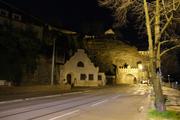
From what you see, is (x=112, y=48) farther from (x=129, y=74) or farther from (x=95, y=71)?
(x=95, y=71)

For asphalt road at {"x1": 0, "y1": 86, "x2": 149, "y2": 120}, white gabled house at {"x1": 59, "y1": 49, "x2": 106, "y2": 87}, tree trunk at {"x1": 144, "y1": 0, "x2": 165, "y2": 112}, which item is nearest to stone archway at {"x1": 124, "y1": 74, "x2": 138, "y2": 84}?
white gabled house at {"x1": 59, "y1": 49, "x2": 106, "y2": 87}

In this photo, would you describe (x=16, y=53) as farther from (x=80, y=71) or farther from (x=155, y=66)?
(x=155, y=66)

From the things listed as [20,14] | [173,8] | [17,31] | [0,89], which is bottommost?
[0,89]

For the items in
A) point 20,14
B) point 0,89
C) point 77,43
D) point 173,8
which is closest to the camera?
point 173,8

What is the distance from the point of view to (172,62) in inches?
4001

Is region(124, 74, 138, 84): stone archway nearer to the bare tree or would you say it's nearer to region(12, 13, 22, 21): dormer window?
region(12, 13, 22, 21): dormer window

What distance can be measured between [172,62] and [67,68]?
111ft

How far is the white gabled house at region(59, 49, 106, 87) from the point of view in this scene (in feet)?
273

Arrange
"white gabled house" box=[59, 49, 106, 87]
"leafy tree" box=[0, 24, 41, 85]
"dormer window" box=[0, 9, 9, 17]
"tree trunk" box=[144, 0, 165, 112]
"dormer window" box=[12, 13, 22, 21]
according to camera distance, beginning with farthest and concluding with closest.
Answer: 1. "white gabled house" box=[59, 49, 106, 87]
2. "dormer window" box=[12, 13, 22, 21]
3. "dormer window" box=[0, 9, 9, 17]
4. "leafy tree" box=[0, 24, 41, 85]
5. "tree trunk" box=[144, 0, 165, 112]

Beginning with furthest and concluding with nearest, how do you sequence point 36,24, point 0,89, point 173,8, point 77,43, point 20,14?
1. point 77,43
2. point 36,24
3. point 20,14
4. point 0,89
5. point 173,8

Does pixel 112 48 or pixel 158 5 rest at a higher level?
pixel 112 48

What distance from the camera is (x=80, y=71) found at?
84750 millimetres

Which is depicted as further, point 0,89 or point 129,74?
point 129,74

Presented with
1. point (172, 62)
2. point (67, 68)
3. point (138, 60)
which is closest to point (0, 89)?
point (67, 68)
